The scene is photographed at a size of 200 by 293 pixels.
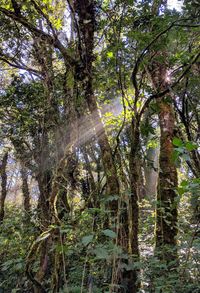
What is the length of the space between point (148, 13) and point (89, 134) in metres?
1.81

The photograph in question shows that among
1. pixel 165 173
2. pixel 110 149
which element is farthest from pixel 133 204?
pixel 165 173

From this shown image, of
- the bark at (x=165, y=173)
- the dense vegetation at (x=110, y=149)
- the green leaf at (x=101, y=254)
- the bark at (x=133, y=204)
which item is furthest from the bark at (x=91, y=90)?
the green leaf at (x=101, y=254)

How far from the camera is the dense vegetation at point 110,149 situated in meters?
2.17

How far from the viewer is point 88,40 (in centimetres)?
323

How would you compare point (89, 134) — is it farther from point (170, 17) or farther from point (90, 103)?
point (170, 17)

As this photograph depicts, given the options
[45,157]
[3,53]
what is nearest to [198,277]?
[45,157]

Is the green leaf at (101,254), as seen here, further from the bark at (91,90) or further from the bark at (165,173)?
the bark at (165,173)

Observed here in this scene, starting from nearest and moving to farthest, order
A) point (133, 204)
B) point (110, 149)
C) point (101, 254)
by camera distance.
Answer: point (101, 254) < point (133, 204) < point (110, 149)

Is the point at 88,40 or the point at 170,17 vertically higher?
the point at 88,40

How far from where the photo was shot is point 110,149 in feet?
9.83

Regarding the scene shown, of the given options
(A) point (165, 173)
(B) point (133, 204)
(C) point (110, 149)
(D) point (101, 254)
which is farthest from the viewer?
(A) point (165, 173)

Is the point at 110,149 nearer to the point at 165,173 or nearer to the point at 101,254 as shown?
the point at 165,173

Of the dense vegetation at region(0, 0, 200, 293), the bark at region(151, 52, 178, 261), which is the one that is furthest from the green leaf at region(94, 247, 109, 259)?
the bark at region(151, 52, 178, 261)

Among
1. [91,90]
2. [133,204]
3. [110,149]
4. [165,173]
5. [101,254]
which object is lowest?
[101,254]
